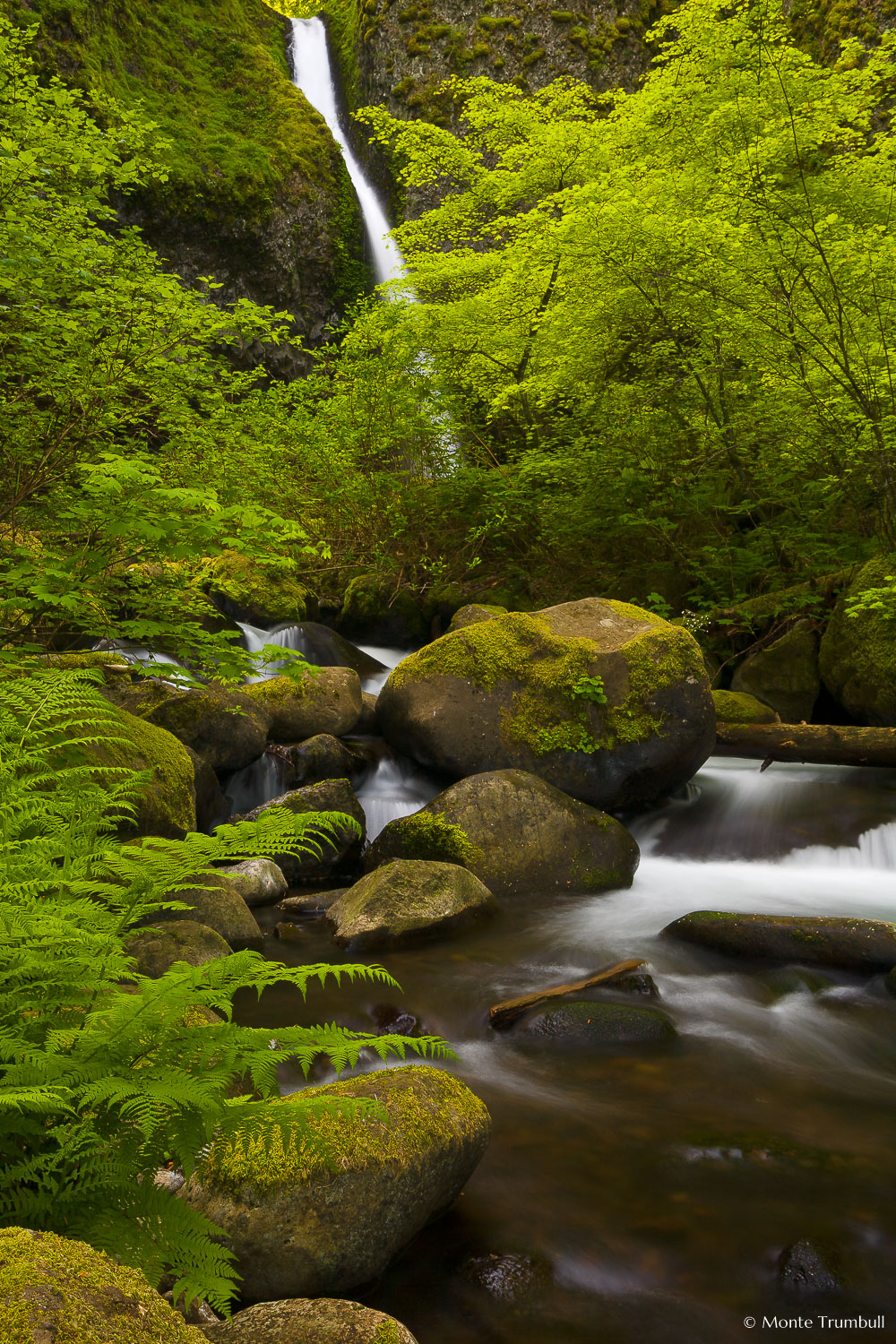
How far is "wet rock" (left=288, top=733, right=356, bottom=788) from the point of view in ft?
27.6

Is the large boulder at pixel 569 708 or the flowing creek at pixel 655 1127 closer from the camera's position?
the flowing creek at pixel 655 1127

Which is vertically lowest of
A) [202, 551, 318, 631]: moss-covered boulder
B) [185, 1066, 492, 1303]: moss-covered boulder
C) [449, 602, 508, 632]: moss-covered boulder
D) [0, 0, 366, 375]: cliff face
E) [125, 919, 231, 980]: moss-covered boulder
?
[125, 919, 231, 980]: moss-covered boulder

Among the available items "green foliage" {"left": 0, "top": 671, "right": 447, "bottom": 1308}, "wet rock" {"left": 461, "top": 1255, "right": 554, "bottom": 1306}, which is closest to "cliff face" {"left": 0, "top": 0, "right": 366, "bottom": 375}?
"green foliage" {"left": 0, "top": 671, "right": 447, "bottom": 1308}

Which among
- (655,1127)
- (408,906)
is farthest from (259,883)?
(655,1127)

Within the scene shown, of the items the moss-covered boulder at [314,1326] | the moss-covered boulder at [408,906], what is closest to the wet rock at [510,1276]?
the moss-covered boulder at [314,1326]

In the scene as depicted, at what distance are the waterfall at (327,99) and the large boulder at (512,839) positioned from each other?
922 inches

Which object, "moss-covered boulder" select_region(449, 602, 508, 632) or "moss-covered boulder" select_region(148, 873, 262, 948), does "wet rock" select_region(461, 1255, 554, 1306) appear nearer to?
"moss-covered boulder" select_region(148, 873, 262, 948)

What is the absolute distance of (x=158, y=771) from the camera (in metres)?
6.04

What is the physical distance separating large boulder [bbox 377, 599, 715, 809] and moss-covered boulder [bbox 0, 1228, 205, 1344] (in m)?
6.65

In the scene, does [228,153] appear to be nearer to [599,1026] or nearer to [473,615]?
[473,615]

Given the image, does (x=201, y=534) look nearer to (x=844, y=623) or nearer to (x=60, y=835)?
(x=60, y=835)

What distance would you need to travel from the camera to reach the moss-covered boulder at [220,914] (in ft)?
17.3

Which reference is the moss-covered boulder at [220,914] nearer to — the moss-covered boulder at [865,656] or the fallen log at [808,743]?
the fallen log at [808,743]

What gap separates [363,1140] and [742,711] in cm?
801
